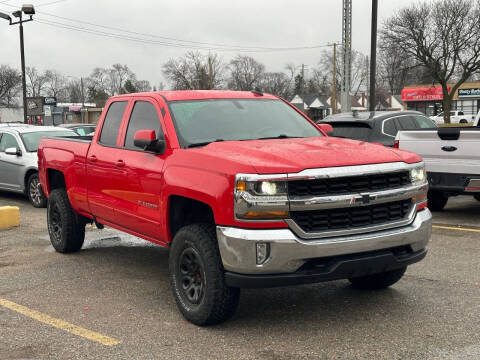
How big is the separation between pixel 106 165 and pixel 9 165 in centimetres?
739

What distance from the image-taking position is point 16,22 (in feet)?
102

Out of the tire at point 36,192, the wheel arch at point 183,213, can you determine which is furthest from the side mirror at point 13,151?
the wheel arch at point 183,213

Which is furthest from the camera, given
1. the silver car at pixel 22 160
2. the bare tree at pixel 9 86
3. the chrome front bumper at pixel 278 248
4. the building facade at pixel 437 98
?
the bare tree at pixel 9 86

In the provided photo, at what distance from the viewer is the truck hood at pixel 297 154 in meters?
4.29

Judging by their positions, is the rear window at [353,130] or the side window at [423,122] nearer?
the rear window at [353,130]

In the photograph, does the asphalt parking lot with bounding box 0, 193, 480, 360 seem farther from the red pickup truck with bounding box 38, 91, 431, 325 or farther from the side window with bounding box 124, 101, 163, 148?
the side window with bounding box 124, 101, 163, 148

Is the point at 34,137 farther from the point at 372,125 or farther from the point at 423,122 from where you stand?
the point at 423,122

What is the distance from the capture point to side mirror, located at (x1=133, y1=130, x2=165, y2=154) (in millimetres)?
5160

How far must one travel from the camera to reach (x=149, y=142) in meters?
5.16

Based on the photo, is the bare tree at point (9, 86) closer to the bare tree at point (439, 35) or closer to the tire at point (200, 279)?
the bare tree at point (439, 35)

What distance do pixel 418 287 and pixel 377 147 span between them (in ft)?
5.20

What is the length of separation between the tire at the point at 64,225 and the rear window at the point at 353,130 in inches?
207

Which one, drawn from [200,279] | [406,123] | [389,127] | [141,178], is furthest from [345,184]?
[406,123]

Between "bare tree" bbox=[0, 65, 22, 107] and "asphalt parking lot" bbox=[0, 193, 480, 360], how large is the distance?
97943 mm
